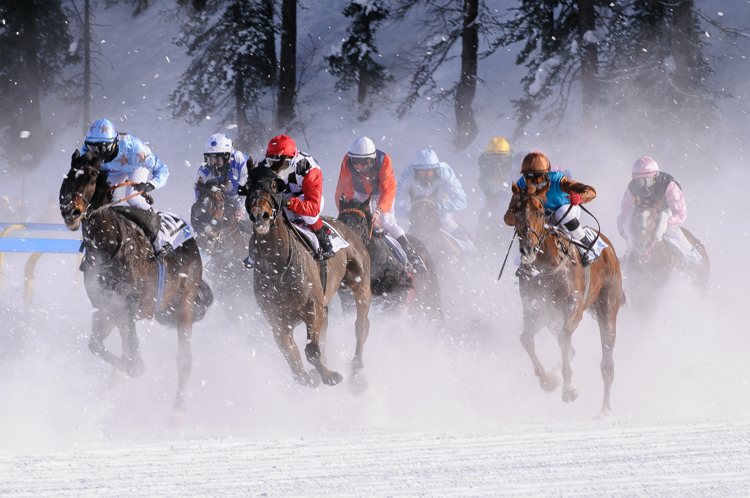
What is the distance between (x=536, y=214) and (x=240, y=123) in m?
18.4

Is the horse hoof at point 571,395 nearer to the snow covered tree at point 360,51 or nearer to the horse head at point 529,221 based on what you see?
the horse head at point 529,221

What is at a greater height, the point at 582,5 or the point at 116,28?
the point at 582,5

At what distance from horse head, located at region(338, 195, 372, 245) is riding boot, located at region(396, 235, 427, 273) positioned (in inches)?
34.1

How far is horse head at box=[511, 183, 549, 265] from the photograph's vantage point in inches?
230

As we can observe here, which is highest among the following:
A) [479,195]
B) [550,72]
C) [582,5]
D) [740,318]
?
[582,5]

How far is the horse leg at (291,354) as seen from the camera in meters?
5.96

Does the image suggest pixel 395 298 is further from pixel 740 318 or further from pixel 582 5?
pixel 582 5

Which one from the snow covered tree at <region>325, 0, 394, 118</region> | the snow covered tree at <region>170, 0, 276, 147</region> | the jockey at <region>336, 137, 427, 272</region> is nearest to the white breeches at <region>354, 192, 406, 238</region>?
the jockey at <region>336, 137, 427, 272</region>

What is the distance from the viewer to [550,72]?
21844 millimetres

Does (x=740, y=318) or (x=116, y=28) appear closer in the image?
(x=740, y=318)

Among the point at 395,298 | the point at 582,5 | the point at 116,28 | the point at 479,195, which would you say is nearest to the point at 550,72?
the point at 582,5

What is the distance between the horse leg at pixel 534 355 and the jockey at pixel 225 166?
3.26m

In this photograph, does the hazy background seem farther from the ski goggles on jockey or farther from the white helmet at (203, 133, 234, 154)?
the ski goggles on jockey

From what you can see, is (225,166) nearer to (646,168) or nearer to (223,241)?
(223,241)
